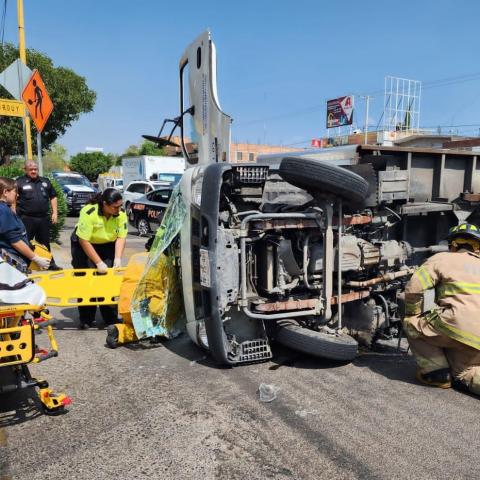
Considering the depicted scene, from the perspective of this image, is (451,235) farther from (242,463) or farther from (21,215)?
(21,215)

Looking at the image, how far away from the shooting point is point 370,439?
2.71m

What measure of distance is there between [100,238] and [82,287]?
0.57 metres

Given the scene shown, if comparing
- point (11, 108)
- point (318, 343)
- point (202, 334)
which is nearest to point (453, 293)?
point (318, 343)

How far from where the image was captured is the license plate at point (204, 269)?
3.55 metres

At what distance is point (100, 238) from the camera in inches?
195

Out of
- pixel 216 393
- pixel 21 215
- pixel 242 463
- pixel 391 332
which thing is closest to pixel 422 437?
pixel 242 463

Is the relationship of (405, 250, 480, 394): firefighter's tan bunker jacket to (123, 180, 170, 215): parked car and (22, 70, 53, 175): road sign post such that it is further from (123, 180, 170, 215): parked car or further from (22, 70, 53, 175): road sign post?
(123, 180, 170, 215): parked car

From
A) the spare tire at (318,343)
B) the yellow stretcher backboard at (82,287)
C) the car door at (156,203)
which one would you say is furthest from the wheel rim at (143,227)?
the spare tire at (318,343)

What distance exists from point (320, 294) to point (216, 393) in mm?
1216

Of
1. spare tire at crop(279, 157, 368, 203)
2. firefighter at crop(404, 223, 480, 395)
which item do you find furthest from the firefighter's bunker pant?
spare tire at crop(279, 157, 368, 203)

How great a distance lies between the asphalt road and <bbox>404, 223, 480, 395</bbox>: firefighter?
16 centimetres

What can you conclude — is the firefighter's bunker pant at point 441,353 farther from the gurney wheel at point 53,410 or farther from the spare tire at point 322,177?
the gurney wheel at point 53,410

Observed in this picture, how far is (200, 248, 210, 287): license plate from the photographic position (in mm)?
3545

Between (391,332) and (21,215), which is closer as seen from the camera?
(391,332)
